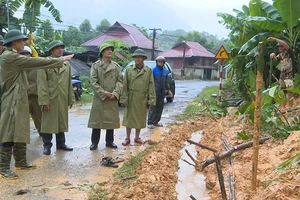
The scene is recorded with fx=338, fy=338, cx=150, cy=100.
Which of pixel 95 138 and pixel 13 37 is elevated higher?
pixel 13 37

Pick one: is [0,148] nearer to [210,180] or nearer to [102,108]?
[102,108]

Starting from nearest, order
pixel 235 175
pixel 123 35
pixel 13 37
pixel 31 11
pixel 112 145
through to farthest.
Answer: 1. pixel 235 175
2. pixel 13 37
3. pixel 112 145
4. pixel 31 11
5. pixel 123 35

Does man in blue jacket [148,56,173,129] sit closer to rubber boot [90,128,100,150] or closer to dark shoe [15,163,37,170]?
rubber boot [90,128,100,150]

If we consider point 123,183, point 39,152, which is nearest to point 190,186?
point 123,183

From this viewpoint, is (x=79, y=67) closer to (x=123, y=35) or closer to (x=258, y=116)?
(x=258, y=116)

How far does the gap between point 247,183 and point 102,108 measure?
9.63 feet

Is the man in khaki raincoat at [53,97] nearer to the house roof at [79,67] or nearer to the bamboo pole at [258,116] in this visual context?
the bamboo pole at [258,116]

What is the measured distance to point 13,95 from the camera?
14.1 feet

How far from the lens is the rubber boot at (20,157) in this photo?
4.52 meters

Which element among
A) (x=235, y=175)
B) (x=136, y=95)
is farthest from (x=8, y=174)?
(x=235, y=175)

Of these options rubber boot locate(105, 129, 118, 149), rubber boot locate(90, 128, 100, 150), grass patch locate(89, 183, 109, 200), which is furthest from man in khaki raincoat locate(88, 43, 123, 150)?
grass patch locate(89, 183, 109, 200)

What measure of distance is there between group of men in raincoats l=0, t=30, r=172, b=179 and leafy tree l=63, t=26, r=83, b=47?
106ft

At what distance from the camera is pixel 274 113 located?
554cm

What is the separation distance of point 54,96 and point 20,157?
4.01 ft
